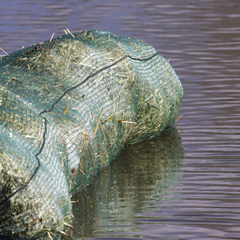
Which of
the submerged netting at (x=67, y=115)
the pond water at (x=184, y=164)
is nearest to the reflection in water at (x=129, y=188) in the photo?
the pond water at (x=184, y=164)

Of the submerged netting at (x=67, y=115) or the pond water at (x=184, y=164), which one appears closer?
the submerged netting at (x=67, y=115)

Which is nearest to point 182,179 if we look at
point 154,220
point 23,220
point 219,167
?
point 219,167

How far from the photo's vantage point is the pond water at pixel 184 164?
4871mm

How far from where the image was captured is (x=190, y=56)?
10.9m

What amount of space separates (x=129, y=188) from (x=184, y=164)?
0.89 m

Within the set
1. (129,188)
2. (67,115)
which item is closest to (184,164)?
(129,188)

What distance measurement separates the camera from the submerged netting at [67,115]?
4219 millimetres

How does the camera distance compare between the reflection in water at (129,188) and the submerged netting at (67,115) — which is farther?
the reflection in water at (129,188)

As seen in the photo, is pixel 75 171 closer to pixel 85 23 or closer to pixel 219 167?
pixel 219 167

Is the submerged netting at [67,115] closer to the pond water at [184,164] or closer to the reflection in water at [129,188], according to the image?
the reflection in water at [129,188]

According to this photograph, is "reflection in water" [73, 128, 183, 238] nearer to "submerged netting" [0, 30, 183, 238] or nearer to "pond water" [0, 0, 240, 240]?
"pond water" [0, 0, 240, 240]

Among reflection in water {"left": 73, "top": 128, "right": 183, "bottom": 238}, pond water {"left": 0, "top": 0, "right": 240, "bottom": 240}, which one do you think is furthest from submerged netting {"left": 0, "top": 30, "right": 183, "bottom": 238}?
pond water {"left": 0, "top": 0, "right": 240, "bottom": 240}

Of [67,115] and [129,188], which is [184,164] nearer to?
[129,188]

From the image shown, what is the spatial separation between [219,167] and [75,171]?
1840mm
